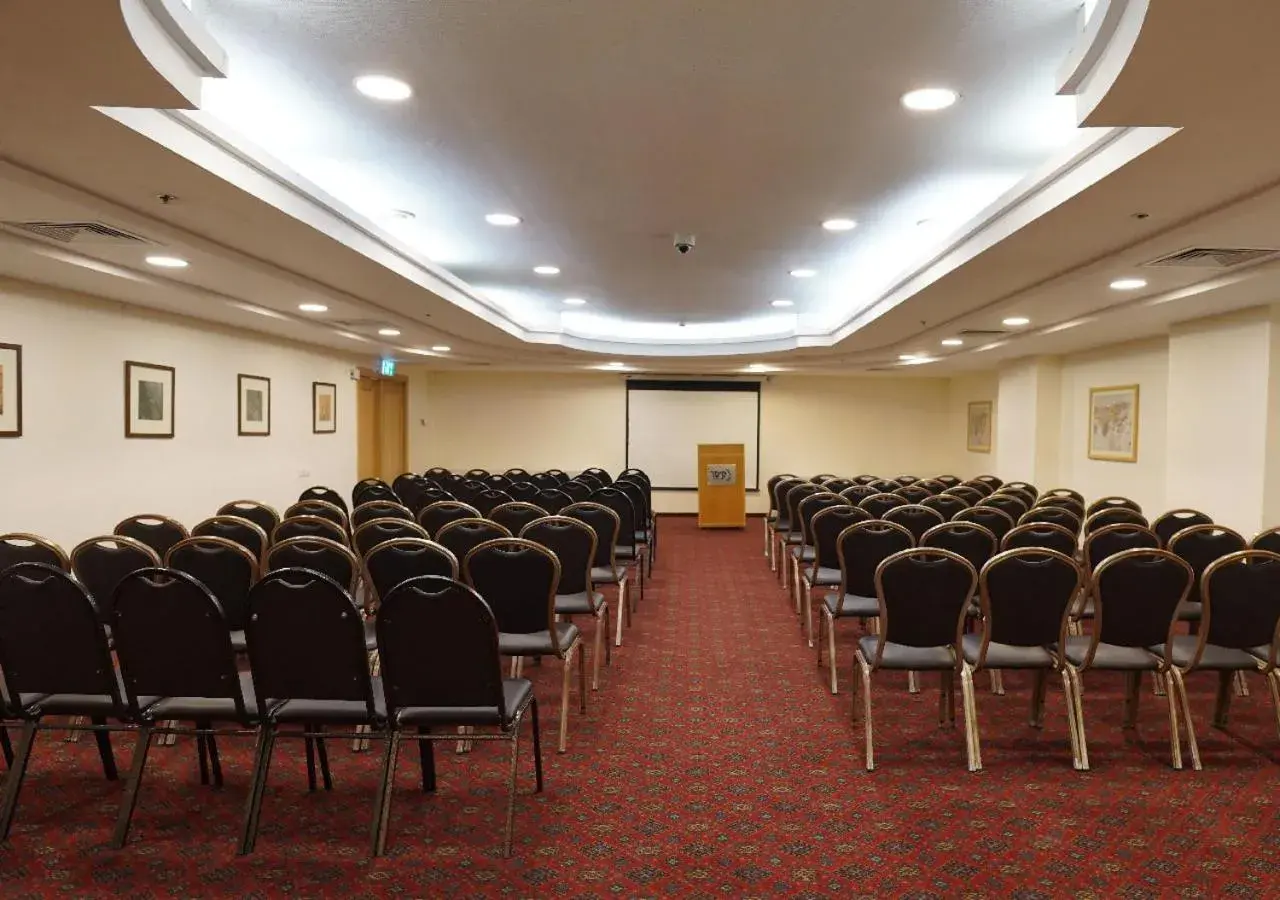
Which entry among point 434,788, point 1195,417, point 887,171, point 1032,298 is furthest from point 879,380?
point 434,788

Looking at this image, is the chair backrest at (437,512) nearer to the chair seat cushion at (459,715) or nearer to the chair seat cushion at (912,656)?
the chair seat cushion at (459,715)

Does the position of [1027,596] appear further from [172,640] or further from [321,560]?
[172,640]

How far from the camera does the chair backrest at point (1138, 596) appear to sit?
3953 millimetres

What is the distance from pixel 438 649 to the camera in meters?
3.17

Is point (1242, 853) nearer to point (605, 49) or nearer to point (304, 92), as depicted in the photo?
point (605, 49)

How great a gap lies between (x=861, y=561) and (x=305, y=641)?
3.25 meters

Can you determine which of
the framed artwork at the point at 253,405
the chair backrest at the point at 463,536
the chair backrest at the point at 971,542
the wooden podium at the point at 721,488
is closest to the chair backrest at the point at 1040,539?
the chair backrest at the point at 971,542

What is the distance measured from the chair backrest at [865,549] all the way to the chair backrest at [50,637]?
3.64 m

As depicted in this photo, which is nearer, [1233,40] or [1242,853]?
[1233,40]

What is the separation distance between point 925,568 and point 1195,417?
6375mm

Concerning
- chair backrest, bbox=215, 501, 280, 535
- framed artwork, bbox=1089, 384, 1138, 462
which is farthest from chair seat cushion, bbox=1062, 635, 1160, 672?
framed artwork, bbox=1089, 384, 1138, 462

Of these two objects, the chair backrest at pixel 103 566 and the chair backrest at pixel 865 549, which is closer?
the chair backrest at pixel 103 566

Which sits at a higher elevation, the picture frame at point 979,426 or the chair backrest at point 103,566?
the picture frame at point 979,426

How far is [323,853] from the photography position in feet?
→ 10.4
